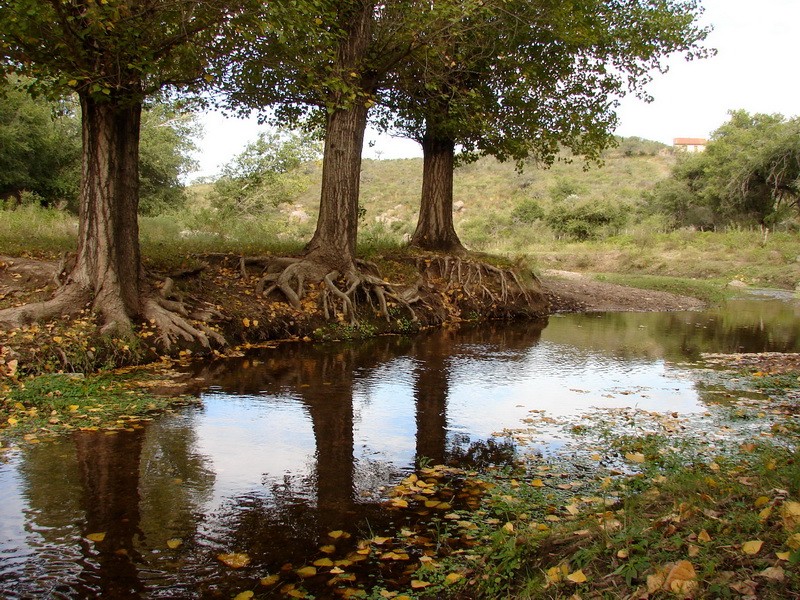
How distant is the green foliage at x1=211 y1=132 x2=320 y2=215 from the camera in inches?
1113

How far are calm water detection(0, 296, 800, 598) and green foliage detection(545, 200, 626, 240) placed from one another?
1314 inches

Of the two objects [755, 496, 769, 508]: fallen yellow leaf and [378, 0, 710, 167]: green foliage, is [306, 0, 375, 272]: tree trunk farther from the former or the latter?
[755, 496, 769, 508]: fallen yellow leaf

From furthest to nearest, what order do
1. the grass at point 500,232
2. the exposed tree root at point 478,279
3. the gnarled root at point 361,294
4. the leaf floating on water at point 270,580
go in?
the exposed tree root at point 478,279 → the grass at point 500,232 → the gnarled root at point 361,294 → the leaf floating on water at point 270,580

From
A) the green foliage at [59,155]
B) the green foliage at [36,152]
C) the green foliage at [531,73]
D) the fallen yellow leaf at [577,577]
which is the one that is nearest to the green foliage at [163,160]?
the green foliage at [59,155]

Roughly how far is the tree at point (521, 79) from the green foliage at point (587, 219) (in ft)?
85.3

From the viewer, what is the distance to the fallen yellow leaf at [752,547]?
120 inches

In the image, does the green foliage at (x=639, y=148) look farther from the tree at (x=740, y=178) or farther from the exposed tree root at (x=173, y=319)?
the exposed tree root at (x=173, y=319)

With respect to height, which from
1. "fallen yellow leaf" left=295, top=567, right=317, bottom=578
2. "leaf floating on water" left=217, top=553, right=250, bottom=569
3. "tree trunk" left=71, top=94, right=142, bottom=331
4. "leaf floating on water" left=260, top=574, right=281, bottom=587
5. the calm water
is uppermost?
"tree trunk" left=71, top=94, right=142, bottom=331

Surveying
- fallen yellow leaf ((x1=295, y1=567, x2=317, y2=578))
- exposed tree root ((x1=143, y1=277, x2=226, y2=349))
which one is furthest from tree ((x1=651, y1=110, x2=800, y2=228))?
fallen yellow leaf ((x1=295, y1=567, x2=317, y2=578))

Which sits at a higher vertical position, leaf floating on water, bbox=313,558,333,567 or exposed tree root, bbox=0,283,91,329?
exposed tree root, bbox=0,283,91,329

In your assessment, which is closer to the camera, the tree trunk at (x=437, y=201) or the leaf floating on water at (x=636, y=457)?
the leaf floating on water at (x=636, y=457)

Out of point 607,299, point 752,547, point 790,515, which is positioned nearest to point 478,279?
point 607,299

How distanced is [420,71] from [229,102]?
4.74m

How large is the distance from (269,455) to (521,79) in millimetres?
12825
